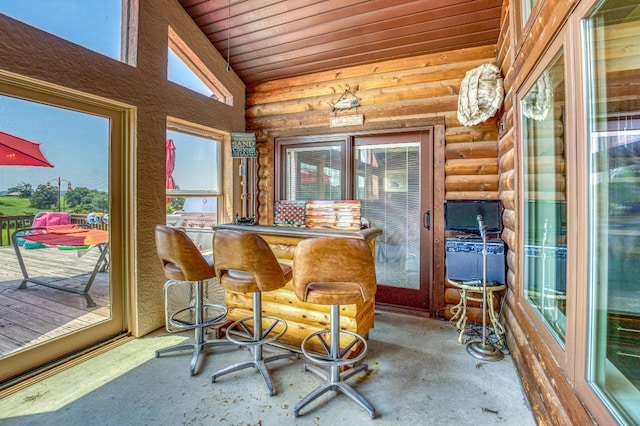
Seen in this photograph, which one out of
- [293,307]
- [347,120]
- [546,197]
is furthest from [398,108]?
[293,307]

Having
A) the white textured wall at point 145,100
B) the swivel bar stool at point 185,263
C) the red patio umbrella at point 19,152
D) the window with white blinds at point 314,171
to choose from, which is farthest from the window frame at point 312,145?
the red patio umbrella at point 19,152

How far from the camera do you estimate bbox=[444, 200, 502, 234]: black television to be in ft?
9.77

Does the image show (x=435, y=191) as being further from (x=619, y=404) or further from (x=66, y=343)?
(x=66, y=343)

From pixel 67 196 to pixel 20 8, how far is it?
4.53 feet

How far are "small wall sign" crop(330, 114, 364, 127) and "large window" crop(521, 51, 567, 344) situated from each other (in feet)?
5.93

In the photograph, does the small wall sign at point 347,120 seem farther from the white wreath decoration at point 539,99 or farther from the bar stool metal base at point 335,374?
the bar stool metal base at point 335,374

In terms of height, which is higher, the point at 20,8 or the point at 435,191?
the point at 20,8

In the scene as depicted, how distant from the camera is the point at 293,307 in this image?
2660mm

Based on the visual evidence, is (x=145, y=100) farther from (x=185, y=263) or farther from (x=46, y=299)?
(x=46, y=299)

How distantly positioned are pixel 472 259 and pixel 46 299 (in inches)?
149

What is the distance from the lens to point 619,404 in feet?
3.53

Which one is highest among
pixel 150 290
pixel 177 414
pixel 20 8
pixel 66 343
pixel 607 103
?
pixel 20 8

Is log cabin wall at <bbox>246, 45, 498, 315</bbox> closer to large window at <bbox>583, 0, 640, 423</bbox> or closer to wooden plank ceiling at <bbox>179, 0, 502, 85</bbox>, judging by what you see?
wooden plank ceiling at <bbox>179, 0, 502, 85</bbox>

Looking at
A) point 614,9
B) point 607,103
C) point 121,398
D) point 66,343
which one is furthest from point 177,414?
point 614,9
